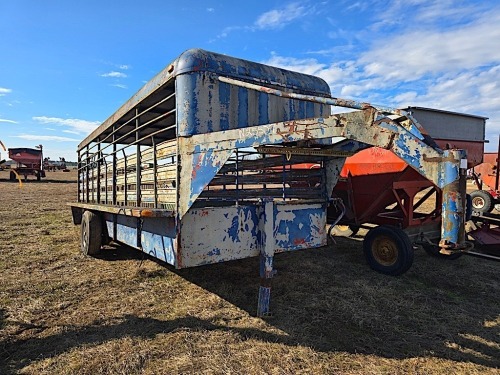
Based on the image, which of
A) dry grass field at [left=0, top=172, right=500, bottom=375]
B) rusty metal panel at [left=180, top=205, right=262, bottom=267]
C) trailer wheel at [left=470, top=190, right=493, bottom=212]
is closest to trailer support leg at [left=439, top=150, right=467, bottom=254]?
dry grass field at [left=0, top=172, right=500, bottom=375]

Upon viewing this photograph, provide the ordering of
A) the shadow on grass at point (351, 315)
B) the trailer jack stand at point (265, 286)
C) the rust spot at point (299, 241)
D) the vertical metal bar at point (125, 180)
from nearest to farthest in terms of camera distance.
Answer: the shadow on grass at point (351, 315) < the trailer jack stand at point (265, 286) < the rust spot at point (299, 241) < the vertical metal bar at point (125, 180)

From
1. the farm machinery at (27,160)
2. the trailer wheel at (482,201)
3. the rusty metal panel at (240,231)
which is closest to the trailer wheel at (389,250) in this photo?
the rusty metal panel at (240,231)

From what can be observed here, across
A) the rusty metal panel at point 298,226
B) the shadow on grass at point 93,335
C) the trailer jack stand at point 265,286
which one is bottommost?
the shadow on grass at point 93,335

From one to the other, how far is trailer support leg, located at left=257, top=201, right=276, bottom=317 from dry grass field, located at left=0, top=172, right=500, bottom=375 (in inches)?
6.1

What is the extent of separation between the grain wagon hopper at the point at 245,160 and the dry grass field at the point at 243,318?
56 cm

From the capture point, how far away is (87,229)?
5938 millimetres

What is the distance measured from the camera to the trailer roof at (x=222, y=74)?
355cm

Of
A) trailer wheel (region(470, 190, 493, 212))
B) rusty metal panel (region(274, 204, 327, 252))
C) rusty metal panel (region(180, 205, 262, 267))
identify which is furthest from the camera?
trailer wheel (region(470, 190, 493, 212))

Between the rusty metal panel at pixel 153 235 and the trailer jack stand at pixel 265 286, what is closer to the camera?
the rusty metal panel at pixel 153 235

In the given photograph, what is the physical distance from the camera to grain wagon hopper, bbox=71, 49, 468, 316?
2.62 m

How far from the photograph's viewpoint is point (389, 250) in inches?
206

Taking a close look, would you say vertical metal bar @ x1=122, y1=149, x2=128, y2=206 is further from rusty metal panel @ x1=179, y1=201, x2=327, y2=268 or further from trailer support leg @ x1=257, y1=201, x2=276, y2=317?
trailer support leg @ x1=257, y1=201, x2=276, y2=317

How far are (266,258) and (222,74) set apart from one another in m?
1.89

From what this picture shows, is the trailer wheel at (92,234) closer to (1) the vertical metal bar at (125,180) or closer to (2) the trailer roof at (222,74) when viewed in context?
(1) the vertical metal bar at (125,180)
